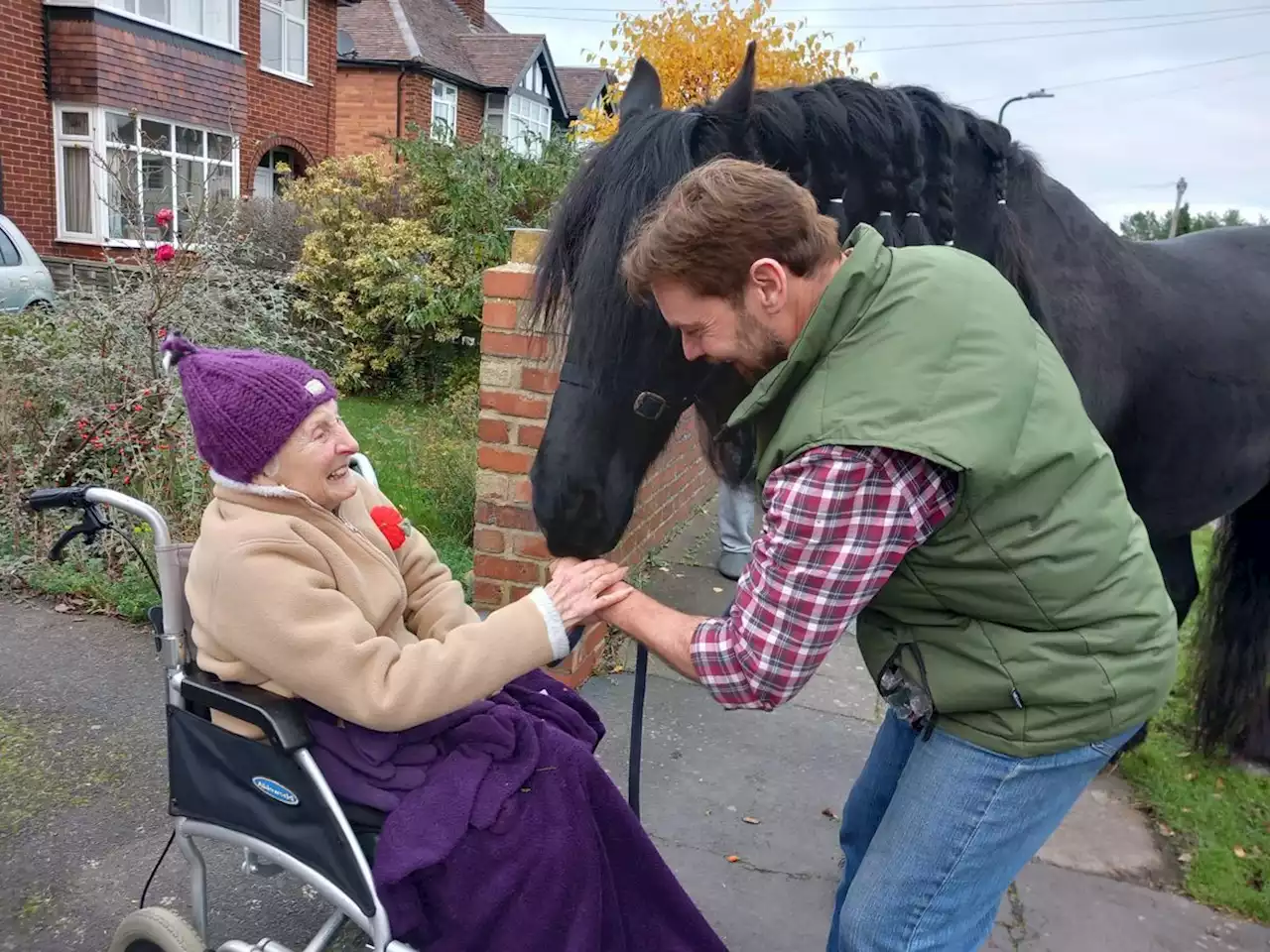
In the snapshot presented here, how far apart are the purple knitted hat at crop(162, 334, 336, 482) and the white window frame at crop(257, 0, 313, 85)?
1844 centimetres

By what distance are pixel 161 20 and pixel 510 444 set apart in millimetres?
15671

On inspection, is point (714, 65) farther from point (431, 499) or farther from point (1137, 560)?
point (1137, 560)

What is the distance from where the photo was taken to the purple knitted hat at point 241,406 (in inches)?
63.5

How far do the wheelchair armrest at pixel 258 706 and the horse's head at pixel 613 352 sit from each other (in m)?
0.58

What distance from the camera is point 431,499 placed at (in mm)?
5023

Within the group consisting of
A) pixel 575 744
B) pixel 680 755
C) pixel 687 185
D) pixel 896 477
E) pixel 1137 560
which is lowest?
pixel 680 755

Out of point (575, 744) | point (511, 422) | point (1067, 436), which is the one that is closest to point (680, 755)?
point (511, 422)

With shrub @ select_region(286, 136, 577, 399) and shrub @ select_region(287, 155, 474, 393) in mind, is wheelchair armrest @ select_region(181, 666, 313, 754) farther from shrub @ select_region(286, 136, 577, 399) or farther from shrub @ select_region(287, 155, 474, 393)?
shrub @ select_region(287, 155, 474, 393)

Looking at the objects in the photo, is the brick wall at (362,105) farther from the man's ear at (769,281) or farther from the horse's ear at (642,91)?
the man's ear at (769,281)

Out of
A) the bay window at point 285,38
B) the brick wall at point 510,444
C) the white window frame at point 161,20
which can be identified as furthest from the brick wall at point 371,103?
the brick wall at point 510,444

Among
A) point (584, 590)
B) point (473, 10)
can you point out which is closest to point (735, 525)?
point (584, 590)

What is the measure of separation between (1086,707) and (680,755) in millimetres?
2005

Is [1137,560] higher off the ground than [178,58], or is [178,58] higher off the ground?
[178,58]

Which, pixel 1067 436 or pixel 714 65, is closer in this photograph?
pixel 1067 436
